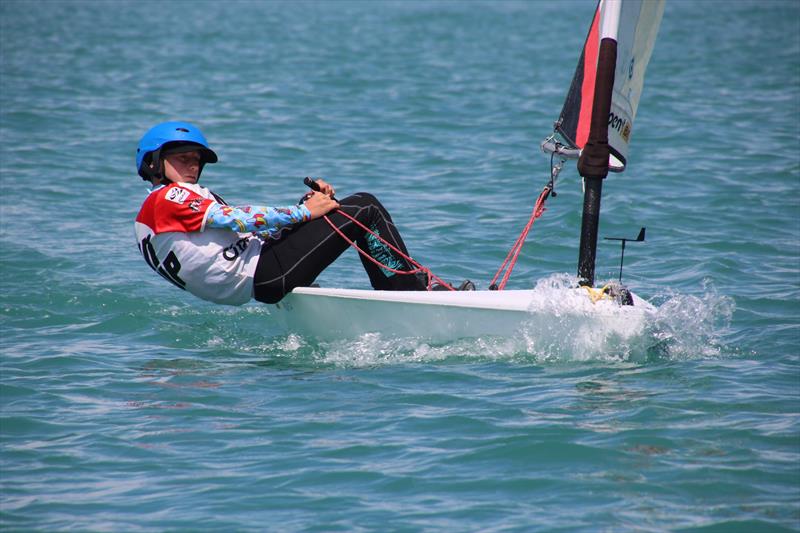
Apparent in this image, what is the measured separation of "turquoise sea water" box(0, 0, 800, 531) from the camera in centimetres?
385

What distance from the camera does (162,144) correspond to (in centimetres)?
518

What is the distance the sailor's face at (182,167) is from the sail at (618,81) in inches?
80.9

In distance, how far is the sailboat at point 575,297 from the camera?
502 centimetres

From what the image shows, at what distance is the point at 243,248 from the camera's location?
5.37 metres

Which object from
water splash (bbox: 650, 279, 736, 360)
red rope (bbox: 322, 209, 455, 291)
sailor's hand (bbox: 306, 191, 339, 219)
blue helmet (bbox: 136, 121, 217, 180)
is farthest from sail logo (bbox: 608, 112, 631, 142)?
blue helmet (bbox: 136, 121, 217, 180)

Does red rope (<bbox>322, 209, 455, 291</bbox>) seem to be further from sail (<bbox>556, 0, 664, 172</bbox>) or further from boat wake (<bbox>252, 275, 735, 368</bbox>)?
sail (<bbox>556, 0, 664, 172</bbox>)

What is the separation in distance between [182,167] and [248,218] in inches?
17.7

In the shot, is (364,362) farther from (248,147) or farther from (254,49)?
(254,49)

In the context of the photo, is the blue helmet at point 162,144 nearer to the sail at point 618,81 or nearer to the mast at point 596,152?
the mast at point 596,152

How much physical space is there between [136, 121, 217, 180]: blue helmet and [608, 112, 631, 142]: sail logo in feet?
7.11

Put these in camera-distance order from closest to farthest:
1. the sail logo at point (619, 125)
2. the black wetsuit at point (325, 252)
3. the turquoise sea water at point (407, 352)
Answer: the turquoise sea water at point (407, 352)
the black wetsuit at point (325, 252)
the sail logo at point (619, 125)

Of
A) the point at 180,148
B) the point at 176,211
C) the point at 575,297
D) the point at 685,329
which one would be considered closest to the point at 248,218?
the point at 176,211

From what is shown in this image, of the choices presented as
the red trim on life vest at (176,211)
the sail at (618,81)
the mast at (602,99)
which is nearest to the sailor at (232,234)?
the red trim on life vest at (176,211)

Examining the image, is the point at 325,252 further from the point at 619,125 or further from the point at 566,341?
the point at 619,125
